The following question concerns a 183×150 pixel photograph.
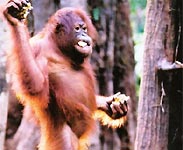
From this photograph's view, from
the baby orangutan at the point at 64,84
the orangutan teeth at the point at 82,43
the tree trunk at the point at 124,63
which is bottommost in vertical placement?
the tree trunk at the point at 124,63

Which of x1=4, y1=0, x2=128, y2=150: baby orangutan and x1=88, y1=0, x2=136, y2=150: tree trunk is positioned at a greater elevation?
x1=4, y1=0, x2=128, y2=150: baby orangutan

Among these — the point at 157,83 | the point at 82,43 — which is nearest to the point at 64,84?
the point at 82,43

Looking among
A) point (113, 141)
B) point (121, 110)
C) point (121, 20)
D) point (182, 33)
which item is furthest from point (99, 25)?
point (182, 33)

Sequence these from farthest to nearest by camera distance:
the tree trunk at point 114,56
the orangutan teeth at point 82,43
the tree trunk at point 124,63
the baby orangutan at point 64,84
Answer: the tree trunk at point 124,63 < the tree trunk at point 114,56 < the orangutan teeth at point 82,43 < the baby orangutan at point 64,84

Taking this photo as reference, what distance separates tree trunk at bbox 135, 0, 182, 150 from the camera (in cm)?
344

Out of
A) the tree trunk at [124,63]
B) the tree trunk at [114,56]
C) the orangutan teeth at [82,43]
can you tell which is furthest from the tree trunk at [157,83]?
the tree trunk at [124,63]

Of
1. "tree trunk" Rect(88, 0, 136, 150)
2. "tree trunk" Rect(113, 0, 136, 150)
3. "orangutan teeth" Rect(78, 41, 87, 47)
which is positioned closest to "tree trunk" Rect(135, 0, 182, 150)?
"orangutan teeth" Rect(78, 41, 87, 47)

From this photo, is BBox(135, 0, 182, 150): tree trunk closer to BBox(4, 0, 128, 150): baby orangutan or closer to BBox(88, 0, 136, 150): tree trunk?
BBox(4, 0, 128, 150): baby orangutan

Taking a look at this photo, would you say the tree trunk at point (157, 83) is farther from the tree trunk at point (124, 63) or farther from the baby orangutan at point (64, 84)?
the tree trunk at point (124, 63)

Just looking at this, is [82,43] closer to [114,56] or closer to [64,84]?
[64,84]

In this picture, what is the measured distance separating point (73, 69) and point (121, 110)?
45 cm

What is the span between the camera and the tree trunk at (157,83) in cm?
344

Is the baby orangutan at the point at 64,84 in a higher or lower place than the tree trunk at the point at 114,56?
higher

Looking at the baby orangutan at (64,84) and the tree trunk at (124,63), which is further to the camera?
the tree trunk at (124,63)
